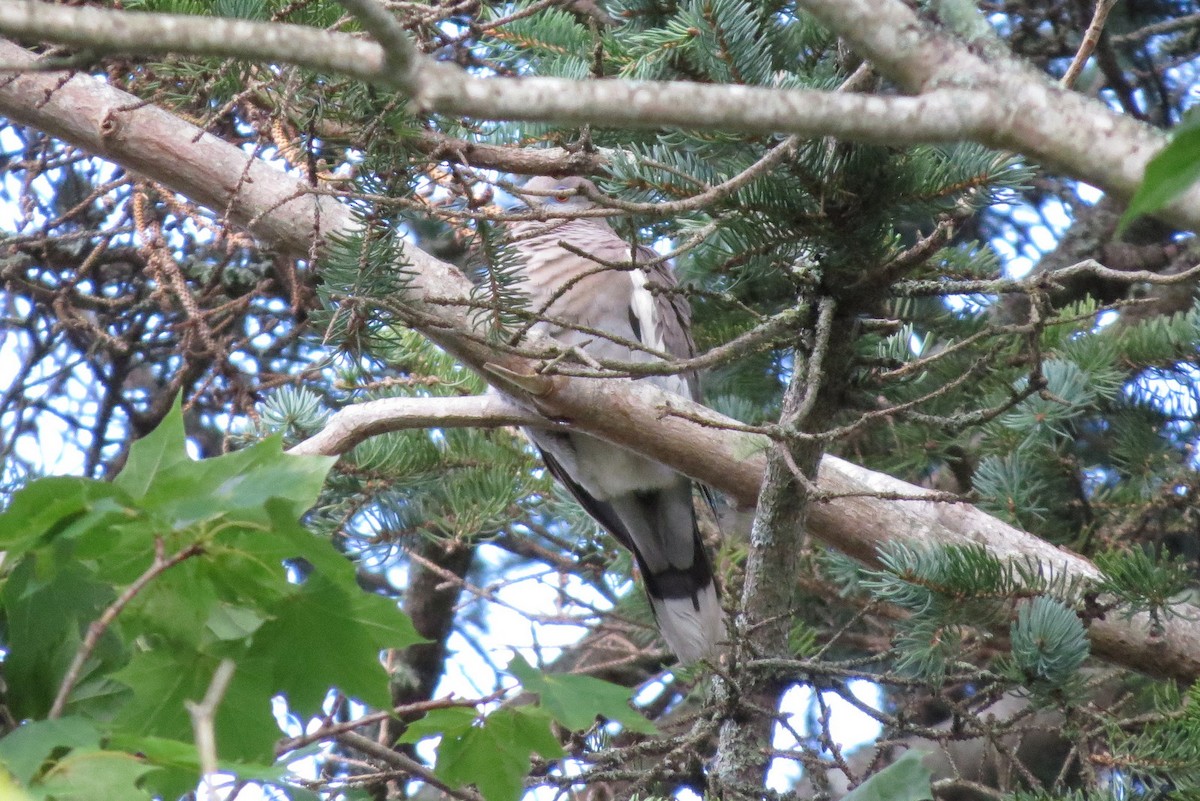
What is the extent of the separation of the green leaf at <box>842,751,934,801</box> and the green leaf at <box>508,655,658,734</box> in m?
0.22

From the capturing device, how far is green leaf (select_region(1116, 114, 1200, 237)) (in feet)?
2.31

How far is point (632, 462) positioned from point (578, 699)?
1.93m

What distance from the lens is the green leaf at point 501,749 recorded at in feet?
4.00

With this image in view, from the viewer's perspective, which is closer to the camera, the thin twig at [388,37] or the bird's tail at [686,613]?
the thin twig at [388,37]

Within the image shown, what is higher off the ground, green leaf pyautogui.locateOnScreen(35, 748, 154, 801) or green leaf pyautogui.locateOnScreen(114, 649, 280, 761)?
green leaf pyautogui.locateOnScreen(114, 649, 280, 761)

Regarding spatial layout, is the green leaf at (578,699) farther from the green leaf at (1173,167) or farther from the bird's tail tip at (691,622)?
the bird's tail tip at (691,622)

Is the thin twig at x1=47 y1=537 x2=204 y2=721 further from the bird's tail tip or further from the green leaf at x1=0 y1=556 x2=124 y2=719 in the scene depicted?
the bird's tail tip

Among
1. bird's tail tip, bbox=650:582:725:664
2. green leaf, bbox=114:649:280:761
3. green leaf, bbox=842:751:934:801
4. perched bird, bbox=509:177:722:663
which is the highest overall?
perched bird, bbox=509:177:722:663

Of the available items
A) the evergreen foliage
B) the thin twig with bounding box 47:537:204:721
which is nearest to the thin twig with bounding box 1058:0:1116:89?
the evergreen foliage

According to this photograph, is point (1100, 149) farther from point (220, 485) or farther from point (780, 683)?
point (780, 683)

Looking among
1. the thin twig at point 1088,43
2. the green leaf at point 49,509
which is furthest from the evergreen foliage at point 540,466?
the thin twig at point 1088,43

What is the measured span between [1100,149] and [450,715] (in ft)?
2.65

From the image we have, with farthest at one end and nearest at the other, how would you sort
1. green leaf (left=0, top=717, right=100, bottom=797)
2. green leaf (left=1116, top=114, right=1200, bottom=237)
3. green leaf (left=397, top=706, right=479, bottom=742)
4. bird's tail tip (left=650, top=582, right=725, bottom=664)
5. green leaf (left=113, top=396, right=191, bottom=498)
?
1. bird's tail tip (left=650, top=582, right=725, bottom=664)
2. green leaf (left=397, top=706, right=479, bottom=742)
3. green leaf (left=113, top=396, right=191, bottom=498)
4. green leaf (left=0, top=717, right=100, bottom=797)
5. green leaf (left=1116, top=114, right=1200, bottom=237)

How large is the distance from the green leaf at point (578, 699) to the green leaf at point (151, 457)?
1.20 feet
